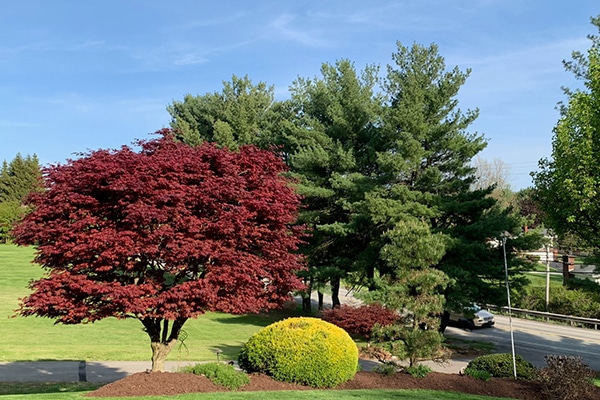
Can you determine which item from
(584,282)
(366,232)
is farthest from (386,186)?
(584,282)

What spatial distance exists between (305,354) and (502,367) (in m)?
4.74

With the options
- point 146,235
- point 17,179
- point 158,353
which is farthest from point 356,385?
point 17,179

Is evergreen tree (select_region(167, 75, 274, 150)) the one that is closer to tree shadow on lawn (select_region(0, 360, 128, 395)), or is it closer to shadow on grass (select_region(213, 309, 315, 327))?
shadow on grass (select_region(213, 309, 315, 327))

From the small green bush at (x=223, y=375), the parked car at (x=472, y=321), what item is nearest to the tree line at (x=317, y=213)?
the small green bush at (x=223, y=375)

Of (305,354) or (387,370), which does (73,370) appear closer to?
(305,354)

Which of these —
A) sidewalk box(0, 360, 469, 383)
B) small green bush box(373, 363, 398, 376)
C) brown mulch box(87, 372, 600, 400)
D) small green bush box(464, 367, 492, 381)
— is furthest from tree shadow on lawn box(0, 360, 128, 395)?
small green bush box(464, 367, 492, 381)

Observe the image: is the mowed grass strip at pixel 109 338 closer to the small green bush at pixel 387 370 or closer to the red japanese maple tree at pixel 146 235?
the red japanese maple tree at pixel 146 235

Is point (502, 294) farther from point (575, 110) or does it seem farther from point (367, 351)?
point (575, 110)

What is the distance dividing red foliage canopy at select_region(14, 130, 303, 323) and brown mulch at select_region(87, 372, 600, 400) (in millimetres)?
1109

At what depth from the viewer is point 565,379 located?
29.7 feet

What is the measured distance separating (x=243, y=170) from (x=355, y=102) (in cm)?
1564

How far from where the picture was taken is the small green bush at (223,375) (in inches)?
355

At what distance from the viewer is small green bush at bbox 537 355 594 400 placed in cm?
903

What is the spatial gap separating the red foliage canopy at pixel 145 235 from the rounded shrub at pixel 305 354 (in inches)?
36.7
